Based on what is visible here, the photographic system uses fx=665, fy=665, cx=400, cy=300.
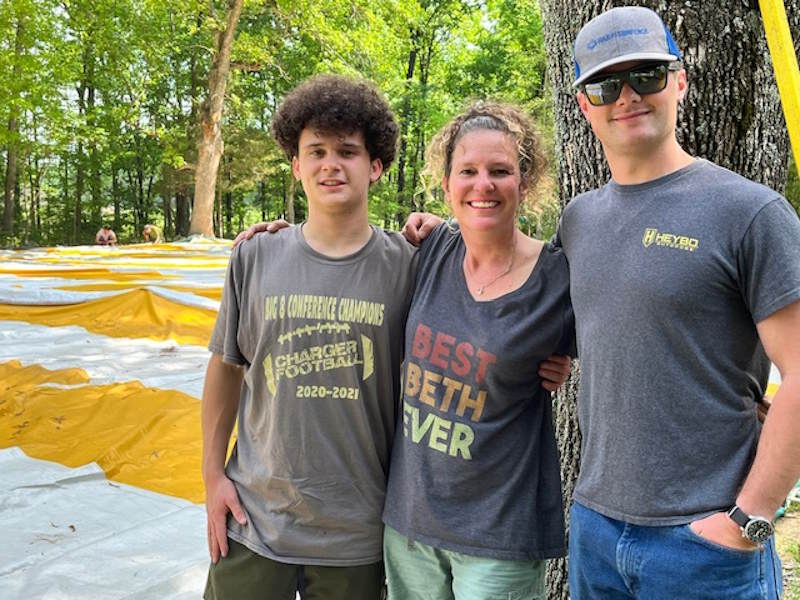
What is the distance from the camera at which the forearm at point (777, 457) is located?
4.07 ft

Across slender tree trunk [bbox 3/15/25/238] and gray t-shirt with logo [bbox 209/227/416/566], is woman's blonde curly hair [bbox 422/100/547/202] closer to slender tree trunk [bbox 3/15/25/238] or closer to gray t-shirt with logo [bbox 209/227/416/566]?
gray t-shirt with logo [bbox 209/227/416/566]

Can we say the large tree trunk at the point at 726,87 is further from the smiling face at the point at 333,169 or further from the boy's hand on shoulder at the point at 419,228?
the smiling face at the point at 333,169

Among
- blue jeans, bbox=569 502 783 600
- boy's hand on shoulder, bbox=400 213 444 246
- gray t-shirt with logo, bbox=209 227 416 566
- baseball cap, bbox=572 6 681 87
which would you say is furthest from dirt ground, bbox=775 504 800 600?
baseball cap, bbox=572 6 681 87

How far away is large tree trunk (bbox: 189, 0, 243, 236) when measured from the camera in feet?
54.1

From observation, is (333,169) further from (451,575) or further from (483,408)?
(451,575)

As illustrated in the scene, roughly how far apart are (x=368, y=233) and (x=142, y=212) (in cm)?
3213

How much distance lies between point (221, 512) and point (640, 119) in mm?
1489

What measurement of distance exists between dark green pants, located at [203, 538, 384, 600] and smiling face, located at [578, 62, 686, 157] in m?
1.26

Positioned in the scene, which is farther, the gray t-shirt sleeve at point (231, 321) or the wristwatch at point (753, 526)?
the gray t-shirt sleeve at point (231, 321)

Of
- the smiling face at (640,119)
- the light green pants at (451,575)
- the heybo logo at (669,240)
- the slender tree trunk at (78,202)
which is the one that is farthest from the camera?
the slender tree trunk at (78,202)

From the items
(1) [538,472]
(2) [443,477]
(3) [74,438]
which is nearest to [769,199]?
(1) [538,472]

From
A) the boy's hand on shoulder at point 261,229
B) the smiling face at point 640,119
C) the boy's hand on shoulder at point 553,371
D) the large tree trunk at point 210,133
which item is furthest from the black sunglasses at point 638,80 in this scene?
the large tree trunk at point 210,133

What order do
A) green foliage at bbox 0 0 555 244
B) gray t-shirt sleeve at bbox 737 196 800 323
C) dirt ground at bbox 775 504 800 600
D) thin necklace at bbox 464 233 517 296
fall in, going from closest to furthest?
1. gray t-shirt sleeve at bbox 737 196 800 323
2. thin necklace at bbox 464 233 517 296
3. dirt ground at bbox 775 504 800 600
4. green foliage at bbox 0 0 555 244

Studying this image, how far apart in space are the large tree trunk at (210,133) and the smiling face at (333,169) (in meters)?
15.7
